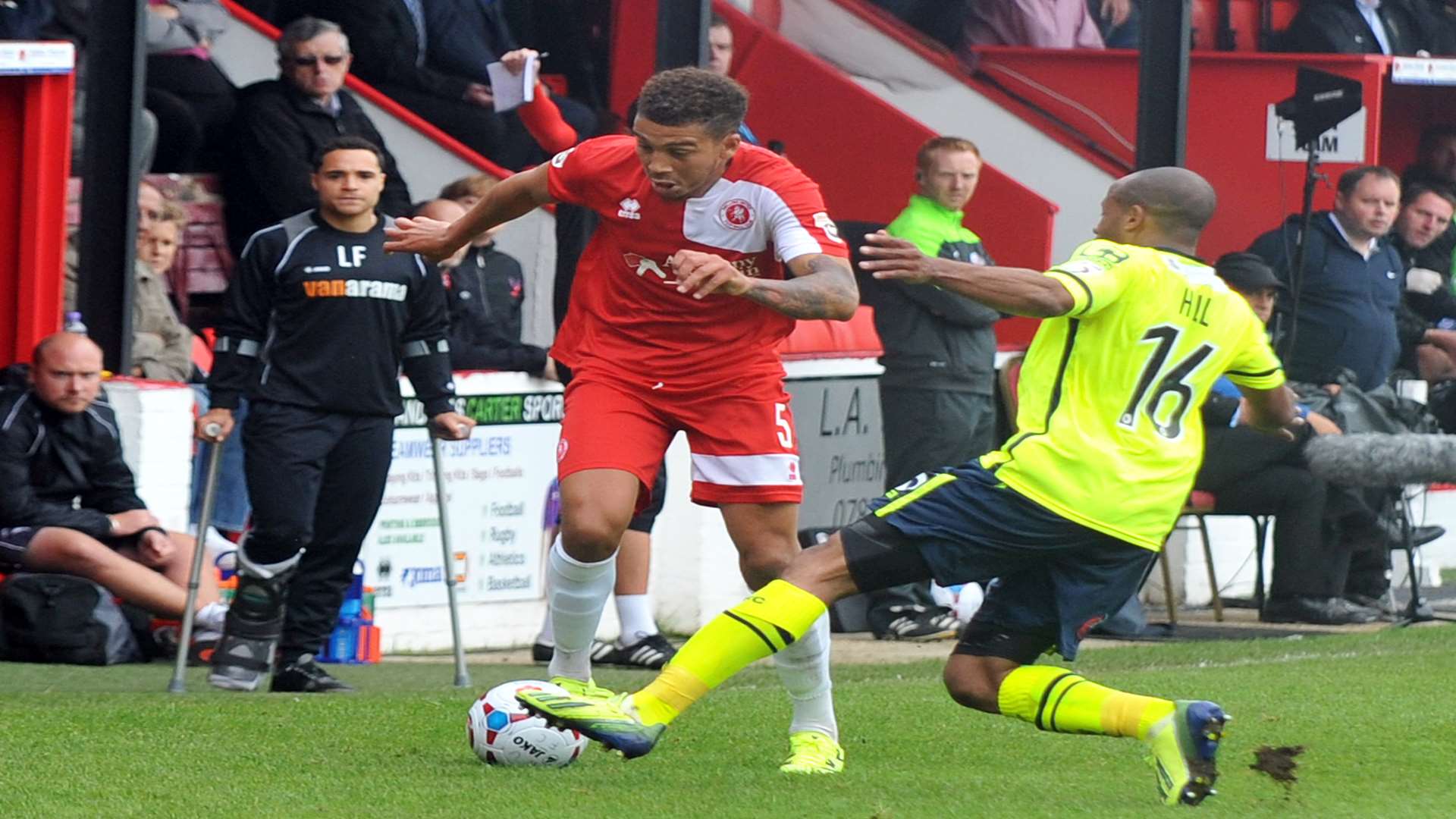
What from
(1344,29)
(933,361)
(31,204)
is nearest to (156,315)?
(31,204)

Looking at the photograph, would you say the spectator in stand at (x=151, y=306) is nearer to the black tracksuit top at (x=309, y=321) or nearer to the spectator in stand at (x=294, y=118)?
the spectator in stand at (x=294, y=118)

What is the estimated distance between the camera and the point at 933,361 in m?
11.3

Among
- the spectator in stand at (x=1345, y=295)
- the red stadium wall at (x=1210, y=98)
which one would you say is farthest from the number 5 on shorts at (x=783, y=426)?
the red stadium wall at (x=1210, y=98)

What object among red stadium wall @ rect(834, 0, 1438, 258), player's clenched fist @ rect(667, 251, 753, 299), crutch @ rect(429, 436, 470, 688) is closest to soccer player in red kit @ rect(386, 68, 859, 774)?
player's clenched fist @ rect(667, 251, 753, 299)

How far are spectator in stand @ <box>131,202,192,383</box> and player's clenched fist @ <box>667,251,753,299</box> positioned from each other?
5045mm

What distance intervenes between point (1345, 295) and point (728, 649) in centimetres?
783

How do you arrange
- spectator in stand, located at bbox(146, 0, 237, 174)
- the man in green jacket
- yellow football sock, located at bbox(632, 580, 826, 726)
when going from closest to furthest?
yellow football sock, located at bbox(632, 580, 826, 726), spectator in stand, located at bbox(146, 0, 237, 174), the man in green jacket

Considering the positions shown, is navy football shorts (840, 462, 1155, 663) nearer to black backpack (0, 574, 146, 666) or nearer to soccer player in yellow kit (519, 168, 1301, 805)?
soccer player in yellow kit (519, 168, 1301, 805)

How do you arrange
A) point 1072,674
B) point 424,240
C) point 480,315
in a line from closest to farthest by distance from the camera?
point 1072,674
point 424,240
point 480,315

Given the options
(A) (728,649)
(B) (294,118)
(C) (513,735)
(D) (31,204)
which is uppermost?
(B) (294,118)

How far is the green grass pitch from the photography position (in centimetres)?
577

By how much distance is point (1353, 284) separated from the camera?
1290 cm

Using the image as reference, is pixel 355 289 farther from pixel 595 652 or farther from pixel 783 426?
pixel 783 426

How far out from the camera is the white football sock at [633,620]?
9.77m
